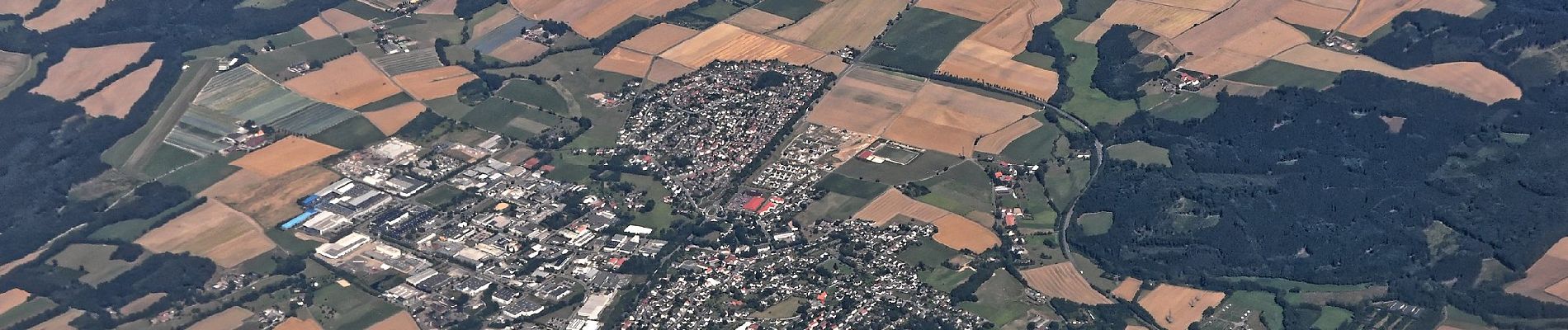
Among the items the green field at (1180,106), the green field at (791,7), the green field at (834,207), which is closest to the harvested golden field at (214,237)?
the green field at (834,207)

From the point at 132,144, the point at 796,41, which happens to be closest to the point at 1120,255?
the point at 796,41

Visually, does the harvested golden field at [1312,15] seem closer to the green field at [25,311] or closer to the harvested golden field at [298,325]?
the harvested golden field at [298,325]

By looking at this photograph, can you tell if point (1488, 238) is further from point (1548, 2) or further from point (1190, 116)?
point (1548, 2)

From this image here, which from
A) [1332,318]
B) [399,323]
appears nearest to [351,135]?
[399,323]

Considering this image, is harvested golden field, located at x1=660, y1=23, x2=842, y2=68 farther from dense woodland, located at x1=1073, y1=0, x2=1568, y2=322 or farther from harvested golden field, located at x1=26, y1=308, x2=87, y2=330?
harvested golden field, located at x1=26, y1=308, x2=87, y2=330

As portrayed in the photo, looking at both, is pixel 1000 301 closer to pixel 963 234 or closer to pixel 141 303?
pixel 963 234

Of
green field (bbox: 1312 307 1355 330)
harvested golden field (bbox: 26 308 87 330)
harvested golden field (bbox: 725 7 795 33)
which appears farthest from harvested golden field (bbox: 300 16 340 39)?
green field (bbox: 1312 307 1355 330)

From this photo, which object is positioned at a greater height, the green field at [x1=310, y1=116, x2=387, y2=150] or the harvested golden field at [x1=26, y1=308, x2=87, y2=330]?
the harvested golden field at [x1=26, y1=308, x2=87, y2=330]
